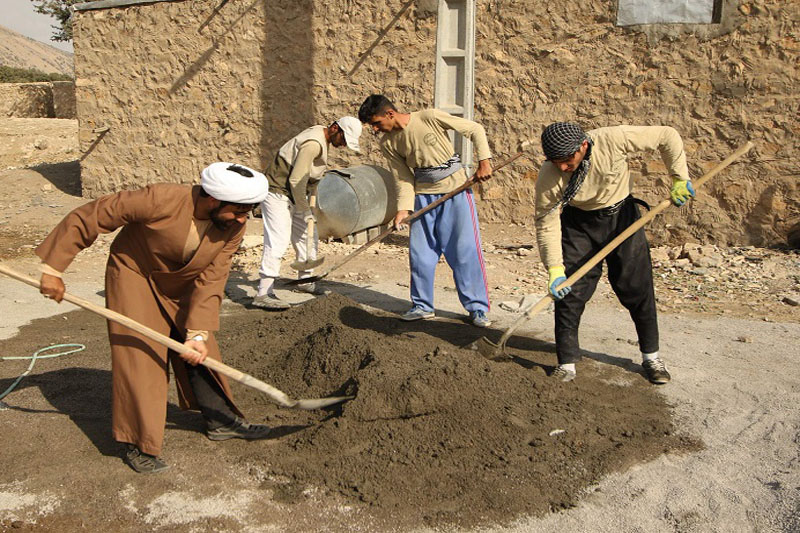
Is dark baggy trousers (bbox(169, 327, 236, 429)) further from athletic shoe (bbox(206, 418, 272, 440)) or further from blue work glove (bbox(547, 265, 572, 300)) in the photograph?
blue work glove (bbox(547, 265, 572, 300))

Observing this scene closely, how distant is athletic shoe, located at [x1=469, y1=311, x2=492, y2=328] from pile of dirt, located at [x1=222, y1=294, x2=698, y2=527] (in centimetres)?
85

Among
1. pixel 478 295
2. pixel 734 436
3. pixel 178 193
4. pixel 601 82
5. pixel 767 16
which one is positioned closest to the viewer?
pixel 178 193

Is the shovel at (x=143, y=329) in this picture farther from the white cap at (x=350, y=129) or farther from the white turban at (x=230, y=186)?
the white cap at (x=350, y=129)

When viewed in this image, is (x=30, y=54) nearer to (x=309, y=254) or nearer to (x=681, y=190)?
(x=309, y=254)

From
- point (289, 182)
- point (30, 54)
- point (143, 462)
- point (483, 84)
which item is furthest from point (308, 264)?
point (30, 54)

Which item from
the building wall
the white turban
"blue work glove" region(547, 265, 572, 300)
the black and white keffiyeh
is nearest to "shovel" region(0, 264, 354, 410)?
the white turban

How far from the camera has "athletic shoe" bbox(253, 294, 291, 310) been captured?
20.5 feet

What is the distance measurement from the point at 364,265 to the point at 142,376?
14.9ft

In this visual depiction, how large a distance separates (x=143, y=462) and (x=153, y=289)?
2.58ft

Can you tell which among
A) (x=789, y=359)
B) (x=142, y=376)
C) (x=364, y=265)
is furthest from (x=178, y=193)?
(x=364, y=265)

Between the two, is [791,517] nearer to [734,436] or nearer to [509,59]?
[734,436]

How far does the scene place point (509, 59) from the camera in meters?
8.47

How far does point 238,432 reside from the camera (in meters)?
3.69

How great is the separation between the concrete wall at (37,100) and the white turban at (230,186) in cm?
1979
